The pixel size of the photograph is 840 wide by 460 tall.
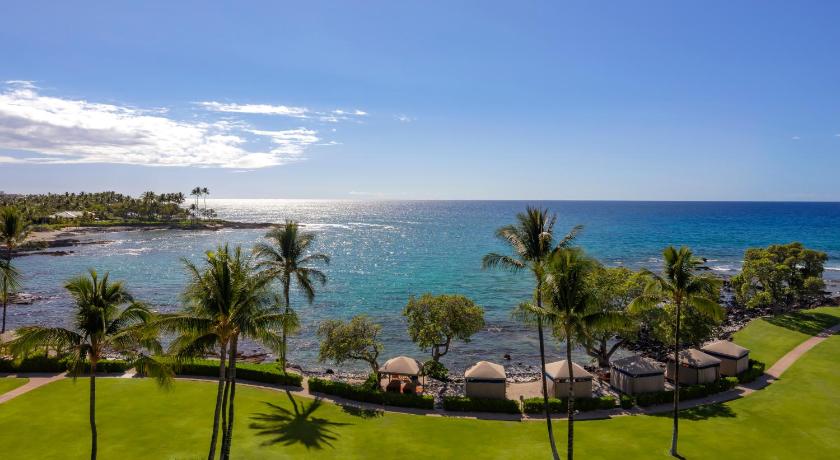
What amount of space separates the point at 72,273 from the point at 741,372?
109308mm

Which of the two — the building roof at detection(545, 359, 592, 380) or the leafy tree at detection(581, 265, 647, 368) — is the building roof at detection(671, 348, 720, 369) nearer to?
the leafy tree at detection(581, 265, 647, 368)

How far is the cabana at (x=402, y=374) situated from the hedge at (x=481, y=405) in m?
3.60

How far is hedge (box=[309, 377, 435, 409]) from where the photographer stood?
3055cm

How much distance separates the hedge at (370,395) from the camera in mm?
30547

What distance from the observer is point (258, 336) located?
65.7 feet

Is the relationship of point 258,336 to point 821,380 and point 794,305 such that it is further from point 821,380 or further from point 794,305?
point 794,305

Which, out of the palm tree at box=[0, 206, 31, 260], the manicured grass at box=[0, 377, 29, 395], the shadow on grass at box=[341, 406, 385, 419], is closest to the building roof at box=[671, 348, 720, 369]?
the shadow on grass at box=[341, 406, 385, 419]

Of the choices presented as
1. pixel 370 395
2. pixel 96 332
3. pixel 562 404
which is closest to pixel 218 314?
pixel 96 332

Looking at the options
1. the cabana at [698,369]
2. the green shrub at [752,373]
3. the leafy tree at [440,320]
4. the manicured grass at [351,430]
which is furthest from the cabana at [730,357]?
the leafy tree at [440,320]

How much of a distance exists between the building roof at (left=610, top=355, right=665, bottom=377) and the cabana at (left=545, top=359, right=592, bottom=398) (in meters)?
3.11

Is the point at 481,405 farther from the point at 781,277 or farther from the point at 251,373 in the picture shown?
the point at 781,277

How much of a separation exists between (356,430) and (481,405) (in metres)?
8.95

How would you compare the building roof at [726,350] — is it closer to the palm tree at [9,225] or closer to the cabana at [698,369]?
the cabana at [698,369]

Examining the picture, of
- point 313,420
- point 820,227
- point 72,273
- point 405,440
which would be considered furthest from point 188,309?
point 820,227
